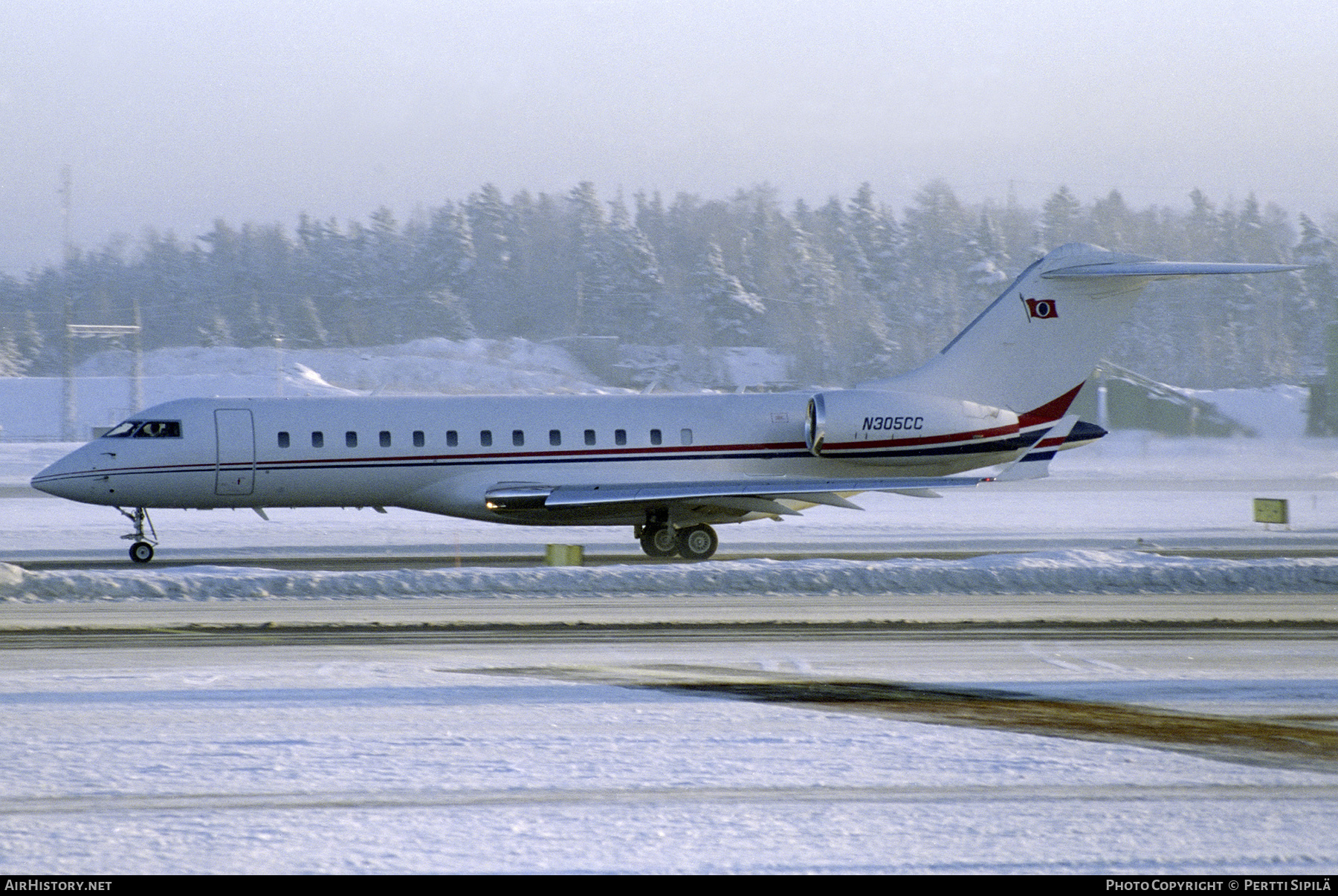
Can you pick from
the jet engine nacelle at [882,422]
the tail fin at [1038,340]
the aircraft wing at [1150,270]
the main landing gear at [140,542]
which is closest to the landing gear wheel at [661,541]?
the jet engine nacelle at [882,422]

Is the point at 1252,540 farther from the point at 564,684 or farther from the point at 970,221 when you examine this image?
the point at 970,221

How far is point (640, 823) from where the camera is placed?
7.42m

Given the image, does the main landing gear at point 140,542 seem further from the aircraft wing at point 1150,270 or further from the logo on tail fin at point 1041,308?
the aircraft wing at point 1150,270

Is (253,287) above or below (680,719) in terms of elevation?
above

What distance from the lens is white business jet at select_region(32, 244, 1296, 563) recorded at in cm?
2256

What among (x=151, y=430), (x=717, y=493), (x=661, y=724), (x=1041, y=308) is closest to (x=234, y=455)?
(x=151, y=430)

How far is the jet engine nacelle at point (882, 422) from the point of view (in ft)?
76.3

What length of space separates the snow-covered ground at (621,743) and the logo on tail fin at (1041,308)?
631 centimetres

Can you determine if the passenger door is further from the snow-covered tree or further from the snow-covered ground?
the snow-covered tree

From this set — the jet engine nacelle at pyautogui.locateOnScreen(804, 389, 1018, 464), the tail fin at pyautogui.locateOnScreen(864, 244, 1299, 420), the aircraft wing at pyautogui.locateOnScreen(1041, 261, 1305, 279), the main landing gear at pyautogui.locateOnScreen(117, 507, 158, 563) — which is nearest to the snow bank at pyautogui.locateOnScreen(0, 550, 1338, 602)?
the main landing gear at pyautogui.locateOnScreen(117, 507, 158, 563)

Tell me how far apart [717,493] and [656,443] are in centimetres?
213

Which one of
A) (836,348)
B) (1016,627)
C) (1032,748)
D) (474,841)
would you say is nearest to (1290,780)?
(1032,748)

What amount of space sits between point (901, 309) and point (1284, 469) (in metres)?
60.9

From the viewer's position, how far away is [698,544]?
22875mm
